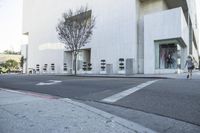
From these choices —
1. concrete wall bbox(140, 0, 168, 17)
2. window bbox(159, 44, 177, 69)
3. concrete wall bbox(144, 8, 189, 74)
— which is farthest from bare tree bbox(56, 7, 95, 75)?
window bbox(159, 44, 177, 69)

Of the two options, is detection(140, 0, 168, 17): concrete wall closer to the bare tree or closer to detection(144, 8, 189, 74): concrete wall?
detection(144, 8, 189, 74): concrete wall

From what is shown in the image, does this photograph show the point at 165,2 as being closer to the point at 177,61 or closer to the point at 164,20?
the point at 164,20

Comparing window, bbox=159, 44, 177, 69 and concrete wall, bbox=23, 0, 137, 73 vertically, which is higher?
concrete wall, bbox=23, 0, 137, 73

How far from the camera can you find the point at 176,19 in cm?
2395

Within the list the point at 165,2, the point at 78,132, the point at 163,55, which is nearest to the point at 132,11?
the point at 165,2

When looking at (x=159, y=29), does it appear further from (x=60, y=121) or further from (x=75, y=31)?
(x=60, y=121)

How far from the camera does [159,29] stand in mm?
25250

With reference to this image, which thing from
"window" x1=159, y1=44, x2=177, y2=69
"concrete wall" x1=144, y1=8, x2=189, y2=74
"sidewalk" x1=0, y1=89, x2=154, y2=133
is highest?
"concrete wall" x1=144, y1=8, x2=189, y2=74

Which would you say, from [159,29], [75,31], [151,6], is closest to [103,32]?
[75,31]

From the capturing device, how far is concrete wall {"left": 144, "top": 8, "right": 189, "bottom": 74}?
23.9 m

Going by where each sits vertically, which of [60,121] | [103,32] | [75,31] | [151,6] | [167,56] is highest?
[151,6]

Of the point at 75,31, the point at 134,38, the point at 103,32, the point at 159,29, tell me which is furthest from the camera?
the point at 103,32

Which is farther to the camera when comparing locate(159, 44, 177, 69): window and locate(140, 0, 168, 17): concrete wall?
locate(140, 0, 168, 17): concrete wall

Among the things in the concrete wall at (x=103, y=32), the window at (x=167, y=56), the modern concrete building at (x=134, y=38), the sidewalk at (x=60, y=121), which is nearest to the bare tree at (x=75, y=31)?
the concrete wall at (x=103, y=32)
